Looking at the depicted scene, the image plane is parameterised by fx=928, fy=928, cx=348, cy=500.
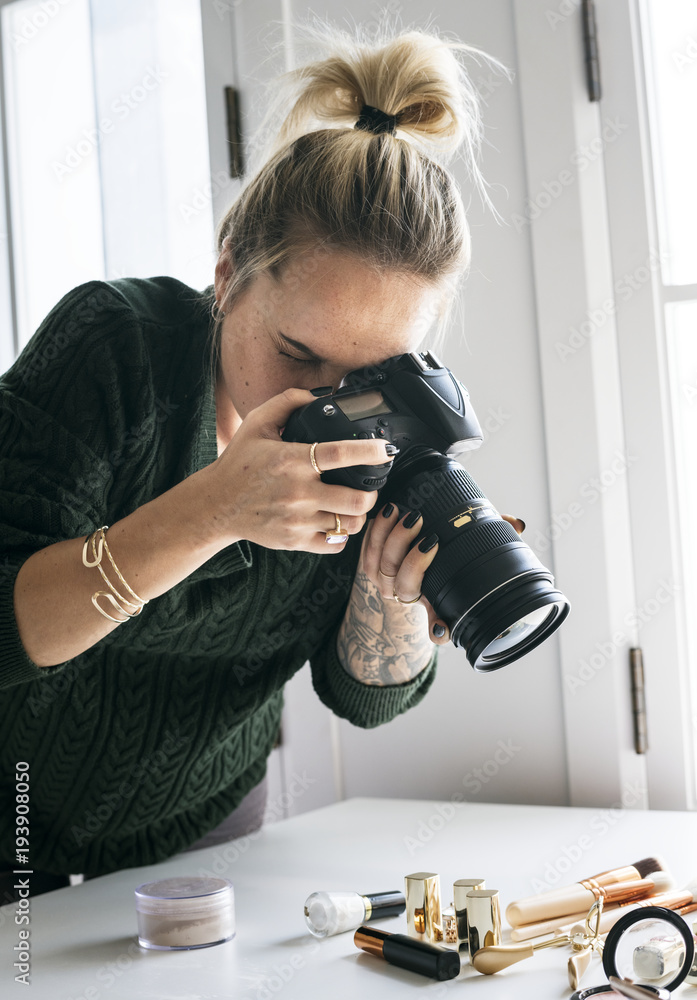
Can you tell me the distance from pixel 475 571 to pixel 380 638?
0.30 meters

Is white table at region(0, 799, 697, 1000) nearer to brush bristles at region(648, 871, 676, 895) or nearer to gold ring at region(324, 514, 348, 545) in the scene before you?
brush bristles at region(648, 871, 676, 895)

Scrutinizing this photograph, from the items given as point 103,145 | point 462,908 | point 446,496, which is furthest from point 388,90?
point 103,145

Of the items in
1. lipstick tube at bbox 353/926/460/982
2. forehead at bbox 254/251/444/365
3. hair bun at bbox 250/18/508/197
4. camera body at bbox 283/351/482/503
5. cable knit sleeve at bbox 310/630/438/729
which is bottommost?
lipstick tube at bbox 353/926/460/982

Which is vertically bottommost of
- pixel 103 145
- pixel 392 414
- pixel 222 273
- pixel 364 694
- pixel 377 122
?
pixel 364 694

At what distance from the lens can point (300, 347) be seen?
772 mm

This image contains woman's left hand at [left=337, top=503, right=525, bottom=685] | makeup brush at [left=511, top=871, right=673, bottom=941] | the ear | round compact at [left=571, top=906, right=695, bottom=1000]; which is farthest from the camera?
Answer: woman's left hand at [left=337, top=503, right=525, bottom=685]

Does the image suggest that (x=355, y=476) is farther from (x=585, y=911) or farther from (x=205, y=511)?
(x=585, y=911)

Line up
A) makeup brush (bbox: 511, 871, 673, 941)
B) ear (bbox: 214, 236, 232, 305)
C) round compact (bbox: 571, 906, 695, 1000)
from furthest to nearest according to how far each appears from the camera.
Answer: ear (bbox: 214, 236, 232, 305)
makeup brush (bbox: 511, 871, 673, 941)
round compact (bbox: 571, 906, 695, 1000)

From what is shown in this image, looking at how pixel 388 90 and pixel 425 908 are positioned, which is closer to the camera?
pixel 425 908

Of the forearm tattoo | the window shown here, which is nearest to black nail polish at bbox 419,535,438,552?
the forearm tattoo

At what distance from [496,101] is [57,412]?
790 millimetres

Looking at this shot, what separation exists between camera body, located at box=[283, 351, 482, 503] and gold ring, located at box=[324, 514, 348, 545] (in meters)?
0.04

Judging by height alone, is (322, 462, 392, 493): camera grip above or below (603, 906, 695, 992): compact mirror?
above

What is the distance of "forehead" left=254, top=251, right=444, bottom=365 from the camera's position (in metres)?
0.75
